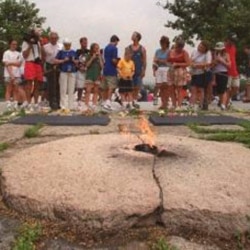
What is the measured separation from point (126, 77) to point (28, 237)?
8753mm

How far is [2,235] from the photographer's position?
3762mm

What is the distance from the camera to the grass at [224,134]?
6436mm

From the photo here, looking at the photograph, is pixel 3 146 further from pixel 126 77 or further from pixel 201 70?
pixel 201 70

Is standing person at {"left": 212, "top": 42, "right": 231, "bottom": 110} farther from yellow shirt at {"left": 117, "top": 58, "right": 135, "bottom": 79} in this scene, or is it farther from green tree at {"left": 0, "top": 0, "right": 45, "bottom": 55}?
green tree at {"left": 0, "top": 0, "right": 45, "bottom": 55}

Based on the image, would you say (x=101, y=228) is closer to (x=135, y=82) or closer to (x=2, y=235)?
(x=2, y=235)

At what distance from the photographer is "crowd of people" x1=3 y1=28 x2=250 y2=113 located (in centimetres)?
1179

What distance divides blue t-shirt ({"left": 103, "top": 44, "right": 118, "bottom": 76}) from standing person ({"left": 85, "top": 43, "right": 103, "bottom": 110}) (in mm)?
111

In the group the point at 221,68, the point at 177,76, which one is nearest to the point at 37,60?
the point at 177,76

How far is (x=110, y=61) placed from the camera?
1227 cm

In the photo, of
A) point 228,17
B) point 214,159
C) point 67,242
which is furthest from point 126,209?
point 228,17

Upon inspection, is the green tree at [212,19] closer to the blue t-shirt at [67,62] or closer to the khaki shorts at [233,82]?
the khaki shorts at [233,82]

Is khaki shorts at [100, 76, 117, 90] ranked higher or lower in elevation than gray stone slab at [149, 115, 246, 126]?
higher

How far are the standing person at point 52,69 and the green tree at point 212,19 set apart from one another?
64.9 ft

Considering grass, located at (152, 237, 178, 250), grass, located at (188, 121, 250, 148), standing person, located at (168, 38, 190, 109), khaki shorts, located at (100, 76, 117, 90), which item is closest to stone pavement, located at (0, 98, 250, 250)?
grass, located at (152, 237, 178, 250)
